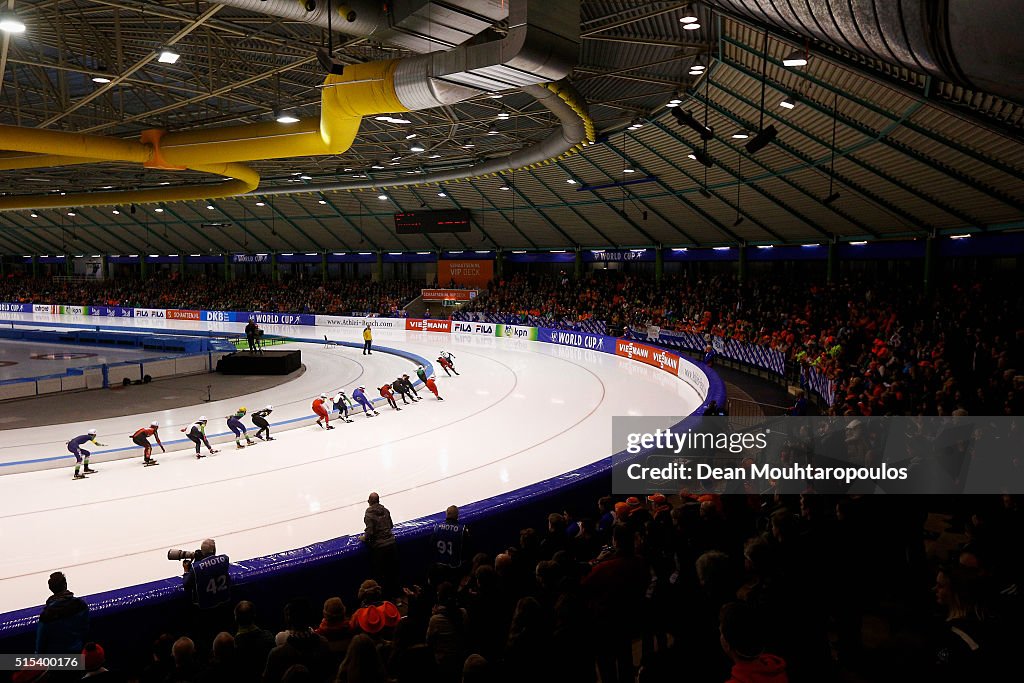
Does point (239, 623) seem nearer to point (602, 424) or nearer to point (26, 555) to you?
point (26, 555)

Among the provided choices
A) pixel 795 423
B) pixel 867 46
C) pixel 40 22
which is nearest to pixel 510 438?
pixel 795 423

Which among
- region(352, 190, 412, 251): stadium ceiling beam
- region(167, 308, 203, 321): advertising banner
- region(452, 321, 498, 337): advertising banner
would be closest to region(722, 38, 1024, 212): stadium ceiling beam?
region(452, 321, 498, 337): advertising banner

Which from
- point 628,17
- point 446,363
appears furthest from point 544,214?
point 628,17

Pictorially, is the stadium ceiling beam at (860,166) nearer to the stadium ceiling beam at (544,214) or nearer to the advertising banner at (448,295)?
the stadium ceiling beam at (544,214)

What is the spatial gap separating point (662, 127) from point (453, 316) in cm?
2090

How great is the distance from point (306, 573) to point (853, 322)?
62.4 ft

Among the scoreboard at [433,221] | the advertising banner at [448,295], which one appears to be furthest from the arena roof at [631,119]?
the advertising banner at [448,295]

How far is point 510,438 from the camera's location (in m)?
15.0

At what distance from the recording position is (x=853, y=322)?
20.7 m

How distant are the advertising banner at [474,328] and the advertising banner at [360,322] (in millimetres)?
3686

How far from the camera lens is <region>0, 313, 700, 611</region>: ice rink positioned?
9.02m

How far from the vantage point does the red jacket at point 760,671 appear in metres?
3.13

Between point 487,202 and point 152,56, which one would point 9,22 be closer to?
point 152,56

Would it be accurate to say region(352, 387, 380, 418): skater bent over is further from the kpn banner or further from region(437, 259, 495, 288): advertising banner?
region(437, 259, 495, 288): advertising banner
